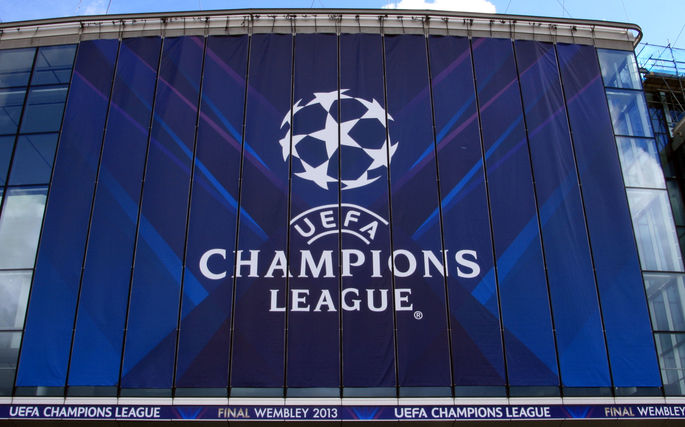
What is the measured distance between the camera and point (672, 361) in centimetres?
2512

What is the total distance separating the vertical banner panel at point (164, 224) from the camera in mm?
24484

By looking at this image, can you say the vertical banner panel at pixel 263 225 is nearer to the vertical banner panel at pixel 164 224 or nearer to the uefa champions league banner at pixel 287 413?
the uefa champions league banner at pixel 287 413

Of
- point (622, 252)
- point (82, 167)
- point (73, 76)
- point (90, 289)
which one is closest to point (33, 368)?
point (90, 289)

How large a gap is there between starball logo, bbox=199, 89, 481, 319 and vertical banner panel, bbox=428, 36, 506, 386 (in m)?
0.45

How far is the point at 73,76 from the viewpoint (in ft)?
97.2

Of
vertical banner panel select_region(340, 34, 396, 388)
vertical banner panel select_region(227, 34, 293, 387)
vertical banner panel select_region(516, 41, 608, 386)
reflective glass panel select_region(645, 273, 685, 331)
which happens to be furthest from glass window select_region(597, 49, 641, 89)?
vertical banner panel select_region(227, 34, 293, 387)

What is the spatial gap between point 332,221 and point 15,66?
15.6 m

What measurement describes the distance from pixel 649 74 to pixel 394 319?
62.2 ft

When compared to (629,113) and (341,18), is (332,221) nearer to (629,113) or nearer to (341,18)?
(341,18)

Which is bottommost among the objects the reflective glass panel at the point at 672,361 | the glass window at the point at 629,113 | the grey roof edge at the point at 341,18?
the reflective glass panel at the point at 672,361

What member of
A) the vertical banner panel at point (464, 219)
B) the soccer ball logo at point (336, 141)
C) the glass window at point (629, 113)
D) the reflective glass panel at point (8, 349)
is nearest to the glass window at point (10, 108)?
the reflective glass panel at point (8, 349)

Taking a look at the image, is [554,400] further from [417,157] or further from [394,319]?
[417,157]

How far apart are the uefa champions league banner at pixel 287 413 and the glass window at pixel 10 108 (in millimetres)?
11383

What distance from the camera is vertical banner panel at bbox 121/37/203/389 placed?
24.5 m
